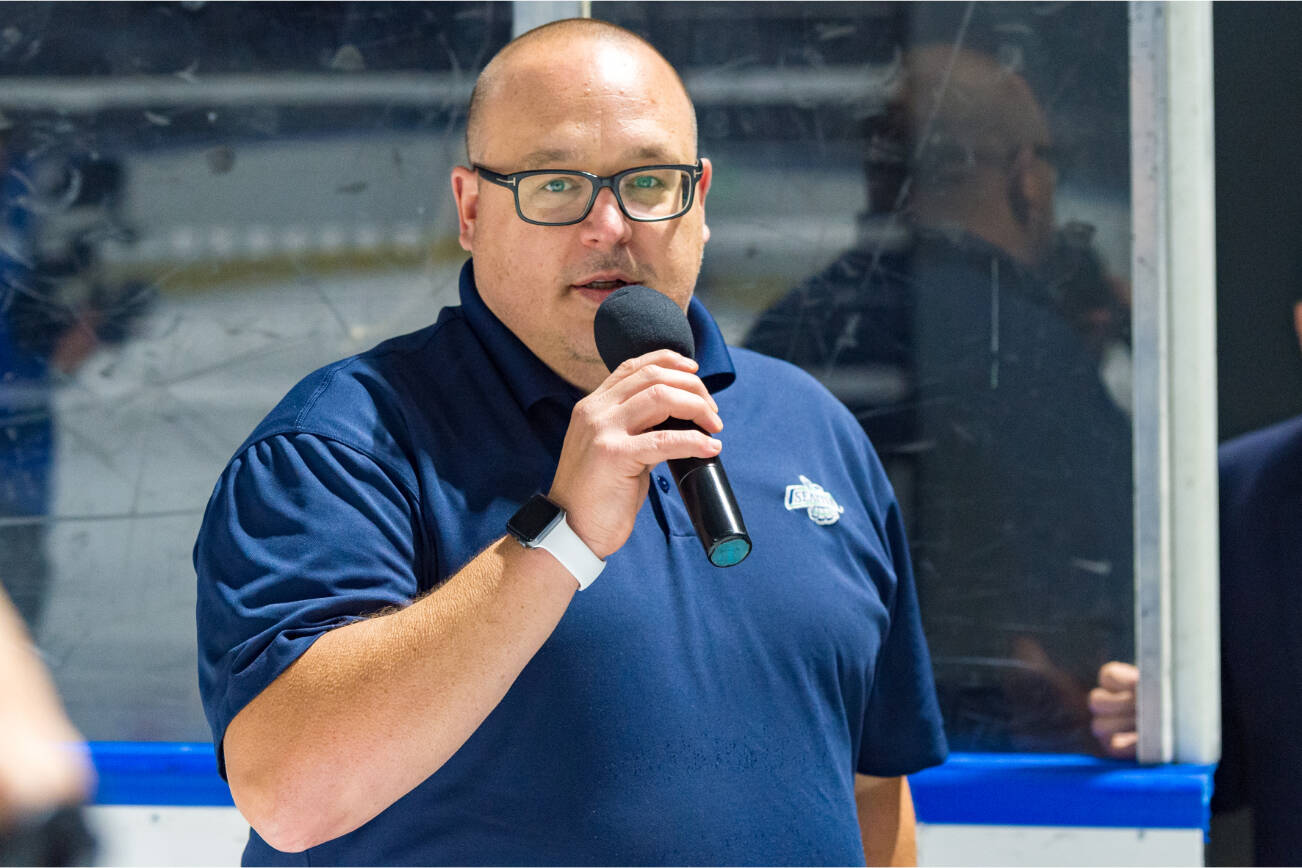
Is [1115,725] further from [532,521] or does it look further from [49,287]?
[49,287]

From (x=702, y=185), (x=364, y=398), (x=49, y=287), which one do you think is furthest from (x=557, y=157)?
(x=49, y=287)

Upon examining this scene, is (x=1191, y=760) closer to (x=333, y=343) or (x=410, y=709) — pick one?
(x=410, y=709)

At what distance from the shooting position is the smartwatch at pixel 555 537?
4.02ft

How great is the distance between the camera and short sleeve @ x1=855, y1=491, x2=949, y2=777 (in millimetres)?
1804

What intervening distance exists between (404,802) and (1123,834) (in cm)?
131

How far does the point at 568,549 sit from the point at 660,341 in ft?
0.98

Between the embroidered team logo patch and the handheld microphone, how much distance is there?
0.28 meters

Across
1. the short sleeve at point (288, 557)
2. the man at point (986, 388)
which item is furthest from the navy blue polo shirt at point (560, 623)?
the man at point (986, 388)

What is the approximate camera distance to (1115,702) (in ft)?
7.13

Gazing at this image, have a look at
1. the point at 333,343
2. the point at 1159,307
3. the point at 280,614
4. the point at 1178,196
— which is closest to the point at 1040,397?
the point at 1159,307

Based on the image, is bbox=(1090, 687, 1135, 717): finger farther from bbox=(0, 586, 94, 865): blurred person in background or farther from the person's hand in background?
bbox=(0, 586, 94, 865): blurred person in background

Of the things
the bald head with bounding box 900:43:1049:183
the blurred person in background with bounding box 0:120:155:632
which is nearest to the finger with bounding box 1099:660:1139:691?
the bald head with bounding box 900:43:1049:183

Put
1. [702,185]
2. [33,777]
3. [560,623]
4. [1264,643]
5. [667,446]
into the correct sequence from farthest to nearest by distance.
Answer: [1264,643] → [702,185] → [560,623] → [667,446] → [33,777]

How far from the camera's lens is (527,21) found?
6.89ft
